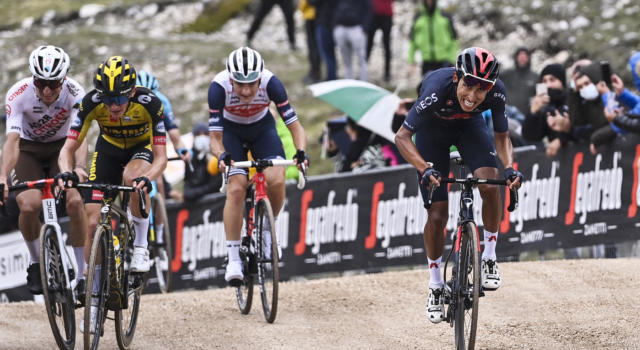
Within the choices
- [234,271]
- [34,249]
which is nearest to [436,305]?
[234,271]

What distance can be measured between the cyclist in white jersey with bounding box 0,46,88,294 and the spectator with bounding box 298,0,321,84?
324 inches

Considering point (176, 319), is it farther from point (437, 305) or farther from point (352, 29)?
point (352, 29)

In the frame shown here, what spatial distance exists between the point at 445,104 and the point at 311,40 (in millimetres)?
10060

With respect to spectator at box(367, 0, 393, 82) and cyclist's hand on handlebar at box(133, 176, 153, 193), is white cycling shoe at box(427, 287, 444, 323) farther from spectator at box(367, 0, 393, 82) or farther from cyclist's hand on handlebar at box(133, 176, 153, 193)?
spectator at box(367, 0, 393, 82)

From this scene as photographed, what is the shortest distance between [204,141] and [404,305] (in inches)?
Answer: 166

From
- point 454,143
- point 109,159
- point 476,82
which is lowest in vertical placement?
point 109,159

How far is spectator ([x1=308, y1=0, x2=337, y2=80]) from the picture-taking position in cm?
1647

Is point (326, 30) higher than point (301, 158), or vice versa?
point (326, 30)

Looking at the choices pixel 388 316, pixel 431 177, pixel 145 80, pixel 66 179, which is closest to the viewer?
pixel 431 177

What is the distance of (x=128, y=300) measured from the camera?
8492 mm

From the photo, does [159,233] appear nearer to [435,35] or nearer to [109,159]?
[109,159]

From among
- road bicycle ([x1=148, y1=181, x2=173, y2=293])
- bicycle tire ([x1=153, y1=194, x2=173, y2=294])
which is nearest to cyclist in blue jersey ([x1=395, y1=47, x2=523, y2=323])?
road bicycle ([x1=148, y1=181, x2=173, y2=293])

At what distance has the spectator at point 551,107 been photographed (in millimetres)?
11898

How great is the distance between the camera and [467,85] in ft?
24.9
